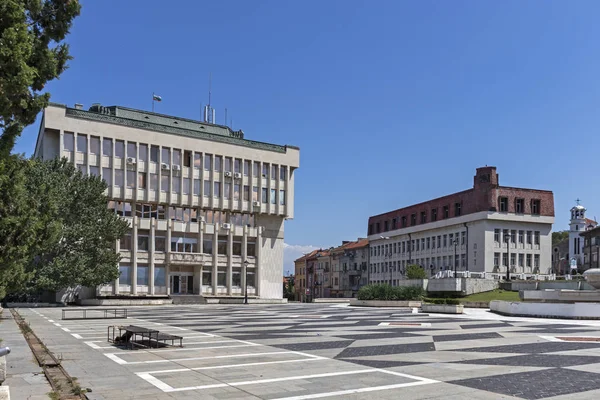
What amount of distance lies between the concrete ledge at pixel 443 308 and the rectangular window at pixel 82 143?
117 ft

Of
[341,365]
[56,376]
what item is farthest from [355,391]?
[56,376]

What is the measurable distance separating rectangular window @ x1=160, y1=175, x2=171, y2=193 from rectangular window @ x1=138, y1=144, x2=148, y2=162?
255cm

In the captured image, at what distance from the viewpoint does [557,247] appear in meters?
123

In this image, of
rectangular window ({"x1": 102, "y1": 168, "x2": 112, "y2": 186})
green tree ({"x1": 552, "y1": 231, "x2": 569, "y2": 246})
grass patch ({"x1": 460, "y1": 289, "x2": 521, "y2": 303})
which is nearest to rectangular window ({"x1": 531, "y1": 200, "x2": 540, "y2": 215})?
grass patch ({"x1": 460, "y1": 289, "x2": 521, "y2": 303})

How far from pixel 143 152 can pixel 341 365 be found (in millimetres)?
50679

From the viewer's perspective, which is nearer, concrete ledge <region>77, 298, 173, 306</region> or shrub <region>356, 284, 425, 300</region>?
shrub <region>356, 284, 425, 300</region>

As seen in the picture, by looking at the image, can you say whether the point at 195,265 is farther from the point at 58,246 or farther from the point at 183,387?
the point at 183,387

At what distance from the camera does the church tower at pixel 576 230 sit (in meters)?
110

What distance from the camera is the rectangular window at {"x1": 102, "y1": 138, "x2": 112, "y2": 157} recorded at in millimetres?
57500

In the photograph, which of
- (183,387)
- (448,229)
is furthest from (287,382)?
(448,229)

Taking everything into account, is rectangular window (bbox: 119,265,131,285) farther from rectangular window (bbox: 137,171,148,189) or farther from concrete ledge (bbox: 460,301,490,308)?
concrete ledge (bbox: 460,301,490,308)

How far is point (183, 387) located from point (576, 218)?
117563 mm

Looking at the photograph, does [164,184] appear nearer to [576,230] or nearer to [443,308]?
[443,308]

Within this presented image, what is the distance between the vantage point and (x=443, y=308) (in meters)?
36.8
